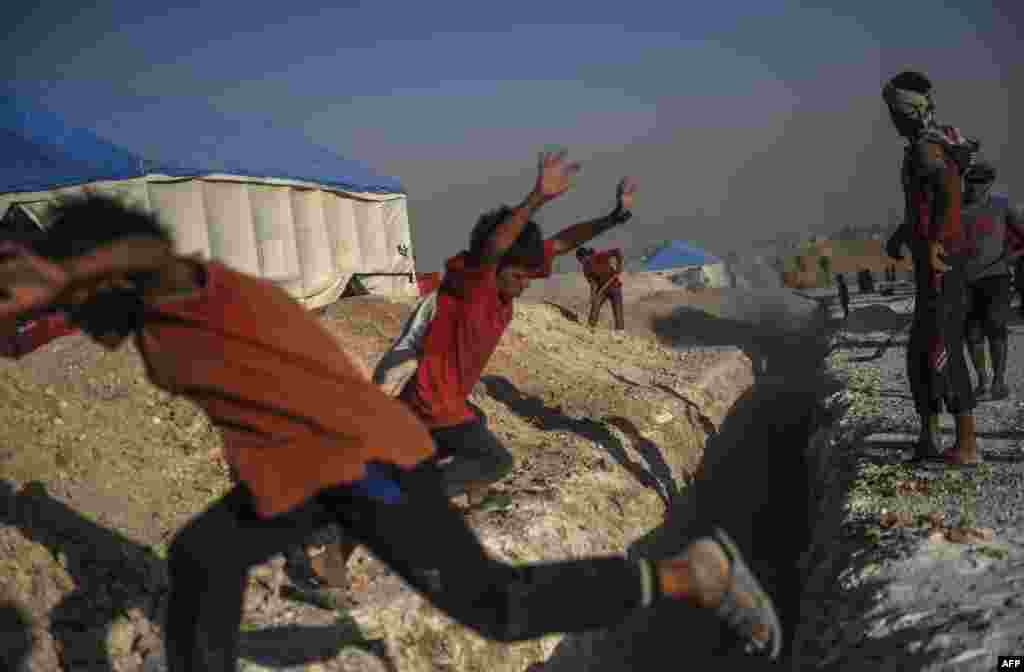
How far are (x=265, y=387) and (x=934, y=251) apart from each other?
3240 millimetres

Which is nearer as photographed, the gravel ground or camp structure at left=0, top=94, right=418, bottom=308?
the gravel ground

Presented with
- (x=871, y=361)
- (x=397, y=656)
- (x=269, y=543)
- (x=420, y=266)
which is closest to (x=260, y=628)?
(x=397, y=656)

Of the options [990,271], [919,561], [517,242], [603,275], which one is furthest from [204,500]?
[603,275]

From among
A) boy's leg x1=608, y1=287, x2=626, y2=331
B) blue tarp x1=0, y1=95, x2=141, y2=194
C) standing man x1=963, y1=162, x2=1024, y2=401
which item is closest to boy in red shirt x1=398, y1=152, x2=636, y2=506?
standing man x1=963, y1=162, x2=1024, y2=401

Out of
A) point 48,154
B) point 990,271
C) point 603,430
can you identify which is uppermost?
point 48,154

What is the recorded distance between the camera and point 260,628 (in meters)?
3.42

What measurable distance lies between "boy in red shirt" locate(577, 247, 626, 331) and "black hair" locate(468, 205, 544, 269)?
9.53 metres

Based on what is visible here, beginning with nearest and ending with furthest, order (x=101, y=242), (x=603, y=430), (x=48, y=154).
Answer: (x=101, y=242)
(x=603, y=430)
(x=48, y=154)

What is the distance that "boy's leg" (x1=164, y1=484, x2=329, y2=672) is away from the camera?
201 centimetres

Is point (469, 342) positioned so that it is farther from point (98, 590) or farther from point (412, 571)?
point (98, 590)

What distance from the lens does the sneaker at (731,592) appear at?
200 cm

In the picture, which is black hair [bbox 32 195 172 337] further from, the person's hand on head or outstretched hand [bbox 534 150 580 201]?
outstretched hand [bbox 534 150 580 201]

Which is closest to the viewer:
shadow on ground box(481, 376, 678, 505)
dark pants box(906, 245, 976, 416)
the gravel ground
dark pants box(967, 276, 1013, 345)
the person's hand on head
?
the person's hand on head

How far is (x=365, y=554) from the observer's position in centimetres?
412
